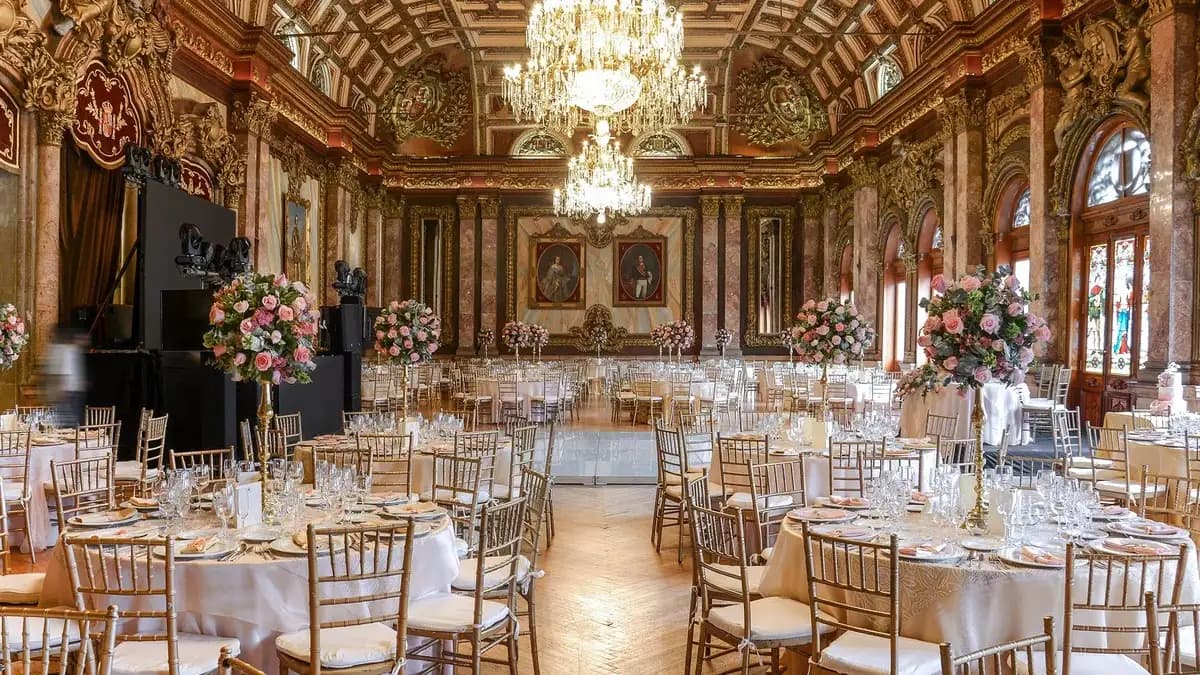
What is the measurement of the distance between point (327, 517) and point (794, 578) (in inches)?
84.7

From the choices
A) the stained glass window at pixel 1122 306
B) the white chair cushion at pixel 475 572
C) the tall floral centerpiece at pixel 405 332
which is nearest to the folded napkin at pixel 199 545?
the white chair cushion at pixel 475 572

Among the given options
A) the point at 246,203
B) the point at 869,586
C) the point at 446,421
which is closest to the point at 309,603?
the point at 869,586

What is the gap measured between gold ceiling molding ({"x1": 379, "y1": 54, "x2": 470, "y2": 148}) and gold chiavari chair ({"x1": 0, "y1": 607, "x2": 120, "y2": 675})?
1910cm

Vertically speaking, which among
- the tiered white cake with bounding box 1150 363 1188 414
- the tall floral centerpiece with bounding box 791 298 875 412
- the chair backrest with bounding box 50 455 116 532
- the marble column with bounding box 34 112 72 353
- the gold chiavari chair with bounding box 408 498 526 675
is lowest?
the gold chiavari chair with bounding box 408 498 526 675

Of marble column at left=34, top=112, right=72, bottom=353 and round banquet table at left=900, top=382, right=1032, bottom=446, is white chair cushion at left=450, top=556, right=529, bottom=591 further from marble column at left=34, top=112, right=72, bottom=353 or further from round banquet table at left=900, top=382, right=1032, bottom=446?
round banquet table at left=900, top=382, right=1032, bottom=446

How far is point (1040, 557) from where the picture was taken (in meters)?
3.36

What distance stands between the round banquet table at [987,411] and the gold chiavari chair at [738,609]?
6.88 meters

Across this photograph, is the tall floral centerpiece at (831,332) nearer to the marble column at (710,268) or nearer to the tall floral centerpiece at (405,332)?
the tall floral centerpiece at (405,332)

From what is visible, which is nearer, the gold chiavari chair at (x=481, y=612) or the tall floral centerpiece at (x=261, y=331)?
the gold chiavari chair at (x=481, y=612)

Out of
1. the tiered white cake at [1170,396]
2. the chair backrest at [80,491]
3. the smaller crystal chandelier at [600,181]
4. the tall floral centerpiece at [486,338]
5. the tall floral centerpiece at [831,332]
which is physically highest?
the smaller crystal chandelier at [600,181]

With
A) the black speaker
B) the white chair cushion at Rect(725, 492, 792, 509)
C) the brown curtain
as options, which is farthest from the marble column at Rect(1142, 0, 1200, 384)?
the brown curtain

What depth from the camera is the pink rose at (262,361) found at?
13.7 feet

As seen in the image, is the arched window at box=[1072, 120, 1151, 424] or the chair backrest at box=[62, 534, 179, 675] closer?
the chair backrest at box=[62, 534, 179, 675]

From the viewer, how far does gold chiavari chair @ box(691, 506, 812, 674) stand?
3514mm
